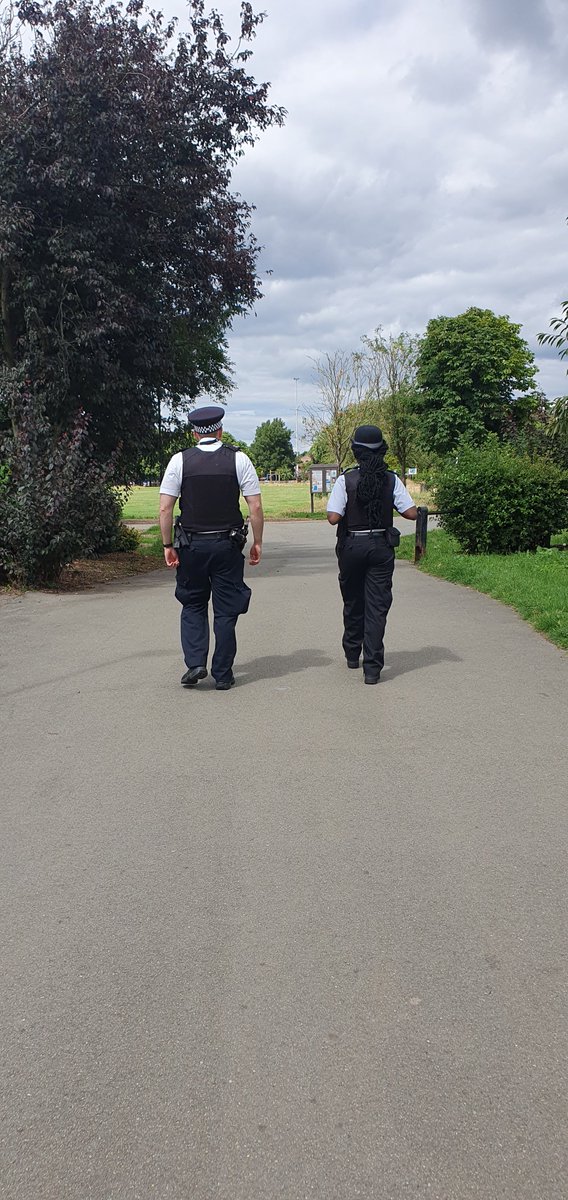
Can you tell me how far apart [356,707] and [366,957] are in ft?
12.1

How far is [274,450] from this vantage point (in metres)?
164

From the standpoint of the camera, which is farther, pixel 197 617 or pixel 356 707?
pixel 197 617

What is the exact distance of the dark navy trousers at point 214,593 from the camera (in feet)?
25.3

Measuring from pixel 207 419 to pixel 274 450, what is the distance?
158 meters

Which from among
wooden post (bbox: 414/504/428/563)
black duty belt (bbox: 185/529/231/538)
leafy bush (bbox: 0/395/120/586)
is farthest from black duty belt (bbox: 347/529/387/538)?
wooden post (bbox: 414/504/428/563)

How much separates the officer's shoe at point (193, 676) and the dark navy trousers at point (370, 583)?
1.25 metres

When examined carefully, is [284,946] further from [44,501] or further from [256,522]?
[44,501]

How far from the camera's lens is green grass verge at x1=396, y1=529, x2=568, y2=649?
10.5 metres

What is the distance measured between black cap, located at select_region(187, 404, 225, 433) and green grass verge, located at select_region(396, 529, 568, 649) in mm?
3783

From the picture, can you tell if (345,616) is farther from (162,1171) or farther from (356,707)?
(162,1171)

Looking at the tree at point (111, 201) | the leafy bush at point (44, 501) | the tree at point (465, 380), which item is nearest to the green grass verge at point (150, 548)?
the tree at point (111, 201)

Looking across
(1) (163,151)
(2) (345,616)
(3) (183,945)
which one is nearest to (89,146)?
(1) (163,151)

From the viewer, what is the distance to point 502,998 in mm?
3127

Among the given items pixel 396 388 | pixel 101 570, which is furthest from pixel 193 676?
pixel 396 388
